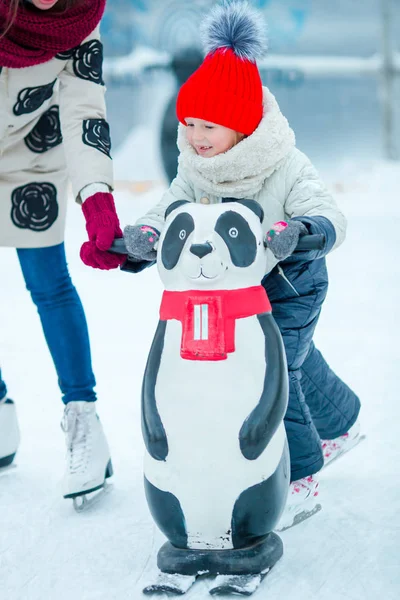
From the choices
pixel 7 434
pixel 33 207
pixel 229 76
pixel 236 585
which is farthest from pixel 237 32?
pixel 7 434

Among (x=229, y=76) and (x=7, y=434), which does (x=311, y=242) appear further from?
(x=7, y=434)

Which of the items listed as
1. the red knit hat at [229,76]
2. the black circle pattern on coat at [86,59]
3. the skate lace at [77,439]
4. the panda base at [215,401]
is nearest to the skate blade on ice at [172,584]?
the panda base at [215,401]

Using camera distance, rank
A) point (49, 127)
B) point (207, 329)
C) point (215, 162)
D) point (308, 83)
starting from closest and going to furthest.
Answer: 1. point (207, 329)
2. point (215, 162)
3. point (49, 127)
4. point (308, 83)

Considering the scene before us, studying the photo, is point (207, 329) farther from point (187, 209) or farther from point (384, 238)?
point (384, 238)

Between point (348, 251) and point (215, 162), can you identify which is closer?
point (215, 162)

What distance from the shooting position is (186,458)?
136 centimetres

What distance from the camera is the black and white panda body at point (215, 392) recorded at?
1.35 m

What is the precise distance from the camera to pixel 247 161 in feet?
4.94

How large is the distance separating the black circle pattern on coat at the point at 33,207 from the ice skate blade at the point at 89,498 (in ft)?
1.87

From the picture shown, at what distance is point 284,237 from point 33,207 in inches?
29.3

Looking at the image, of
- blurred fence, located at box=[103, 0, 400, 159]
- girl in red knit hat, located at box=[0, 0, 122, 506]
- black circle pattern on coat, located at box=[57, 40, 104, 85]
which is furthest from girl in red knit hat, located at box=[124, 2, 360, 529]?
blurred fence, located at box=[103, 0, 400, 159]

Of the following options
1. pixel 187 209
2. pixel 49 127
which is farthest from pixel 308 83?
pixel 187 209

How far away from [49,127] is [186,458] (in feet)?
2.83

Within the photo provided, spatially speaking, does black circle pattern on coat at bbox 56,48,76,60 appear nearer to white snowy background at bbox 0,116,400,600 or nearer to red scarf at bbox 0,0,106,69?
red scarf at bbox 0,0,106,69
